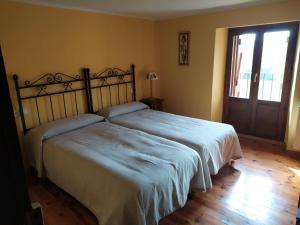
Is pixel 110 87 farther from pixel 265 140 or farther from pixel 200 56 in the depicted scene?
pixel 265 140

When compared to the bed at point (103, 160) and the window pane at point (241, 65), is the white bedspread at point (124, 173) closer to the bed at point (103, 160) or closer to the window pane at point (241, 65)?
the bed at point (103, 160)

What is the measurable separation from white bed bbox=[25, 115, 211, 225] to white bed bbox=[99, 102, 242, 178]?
20 cm

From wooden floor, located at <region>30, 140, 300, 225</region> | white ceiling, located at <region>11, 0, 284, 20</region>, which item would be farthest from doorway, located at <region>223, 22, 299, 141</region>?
wooden floor, located at <region>30, 140, 300, 225</region>

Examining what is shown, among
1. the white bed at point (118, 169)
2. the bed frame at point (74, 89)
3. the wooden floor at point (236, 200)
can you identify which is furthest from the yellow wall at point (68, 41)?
the wooden floor at point (236, 200)

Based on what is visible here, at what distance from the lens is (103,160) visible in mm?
2129

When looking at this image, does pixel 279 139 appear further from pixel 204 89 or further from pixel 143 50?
pixel 143 50

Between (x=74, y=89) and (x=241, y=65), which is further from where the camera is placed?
(x=241, y=65)

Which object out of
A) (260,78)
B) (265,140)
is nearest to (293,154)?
(265,140)

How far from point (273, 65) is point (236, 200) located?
242 centimetres

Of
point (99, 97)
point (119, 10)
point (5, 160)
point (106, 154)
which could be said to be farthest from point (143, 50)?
point (5, 160)

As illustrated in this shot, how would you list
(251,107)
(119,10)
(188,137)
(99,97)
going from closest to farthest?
(188,137), (119,10), (99,97), (251,107)

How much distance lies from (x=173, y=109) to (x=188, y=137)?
2108 mm

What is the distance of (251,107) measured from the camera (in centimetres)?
405

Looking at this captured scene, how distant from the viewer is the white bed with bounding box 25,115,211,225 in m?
1.77
